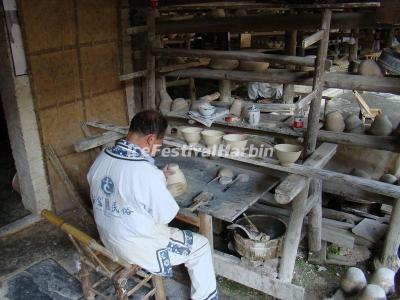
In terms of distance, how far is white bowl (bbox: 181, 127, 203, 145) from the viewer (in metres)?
3.66

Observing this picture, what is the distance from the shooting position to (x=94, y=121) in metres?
4.72

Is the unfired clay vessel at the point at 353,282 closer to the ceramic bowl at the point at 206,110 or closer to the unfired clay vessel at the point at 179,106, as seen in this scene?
the ceramic bowl at the point at 206,110

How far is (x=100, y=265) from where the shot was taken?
9.37 ft

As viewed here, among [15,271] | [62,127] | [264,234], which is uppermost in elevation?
[62,127]

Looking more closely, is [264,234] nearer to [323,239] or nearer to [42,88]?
[323,239]

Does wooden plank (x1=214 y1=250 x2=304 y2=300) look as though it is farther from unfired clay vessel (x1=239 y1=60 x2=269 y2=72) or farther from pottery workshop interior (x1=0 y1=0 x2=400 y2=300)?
unfired clay vessel (x1=239 y1=60 x2=269 y2=72)

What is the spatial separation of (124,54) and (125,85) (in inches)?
15.6

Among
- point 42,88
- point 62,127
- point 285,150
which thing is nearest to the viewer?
point 285,150

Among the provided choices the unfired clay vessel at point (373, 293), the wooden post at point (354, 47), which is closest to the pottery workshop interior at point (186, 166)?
the unfired clay vessel at point (373, 293)

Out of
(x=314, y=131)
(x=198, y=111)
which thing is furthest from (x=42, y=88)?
(x=314, y=131)

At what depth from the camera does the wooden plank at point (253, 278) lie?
10.3ft

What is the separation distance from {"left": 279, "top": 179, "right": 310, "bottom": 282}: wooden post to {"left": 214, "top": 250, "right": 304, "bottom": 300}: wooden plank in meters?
0.09

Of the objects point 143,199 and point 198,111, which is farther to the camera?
point 198,111

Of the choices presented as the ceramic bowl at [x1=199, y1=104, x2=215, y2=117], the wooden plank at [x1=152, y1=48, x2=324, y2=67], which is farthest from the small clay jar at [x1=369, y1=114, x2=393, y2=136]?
the ceramic bowl at [x1=199, y1=104, x2=215, y2=117]
